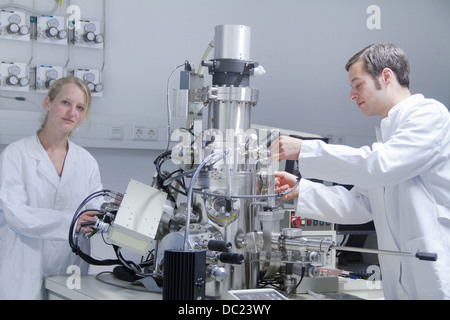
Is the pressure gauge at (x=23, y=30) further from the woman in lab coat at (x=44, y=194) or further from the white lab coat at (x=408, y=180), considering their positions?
the white lab coat at (x=408, y=180)

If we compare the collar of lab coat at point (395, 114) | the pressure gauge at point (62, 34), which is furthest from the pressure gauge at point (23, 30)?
the collar of lab coat at point (395, 114)

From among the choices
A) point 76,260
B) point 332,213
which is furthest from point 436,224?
point 76,260

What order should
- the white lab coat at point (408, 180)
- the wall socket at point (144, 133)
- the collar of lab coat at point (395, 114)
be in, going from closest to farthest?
the white lab coat at point (408, 180) → the collar of lab coat at point (395, 114) → the wall socket at point (144, 133)

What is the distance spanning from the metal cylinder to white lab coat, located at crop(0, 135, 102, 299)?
2.39 feet

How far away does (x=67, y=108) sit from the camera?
195 cm

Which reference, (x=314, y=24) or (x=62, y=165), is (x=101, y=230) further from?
(x=314, y=24)

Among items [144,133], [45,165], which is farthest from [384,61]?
→ [144,133]

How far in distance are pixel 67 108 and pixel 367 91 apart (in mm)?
1037

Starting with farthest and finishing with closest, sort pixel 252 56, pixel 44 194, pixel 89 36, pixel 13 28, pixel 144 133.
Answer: pixel 252 56
pixel 144 133
pixel 89 36
pixel 13 28
pixel 44 194

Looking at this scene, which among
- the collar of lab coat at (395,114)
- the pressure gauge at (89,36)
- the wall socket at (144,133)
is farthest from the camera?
the wall socket at (144,133)

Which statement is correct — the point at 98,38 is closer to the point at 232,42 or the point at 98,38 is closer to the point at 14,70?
the point at 14,70

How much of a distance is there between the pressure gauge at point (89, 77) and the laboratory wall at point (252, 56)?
0.06 meters

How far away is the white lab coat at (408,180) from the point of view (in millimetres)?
1468

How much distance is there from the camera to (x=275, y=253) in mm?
1635
